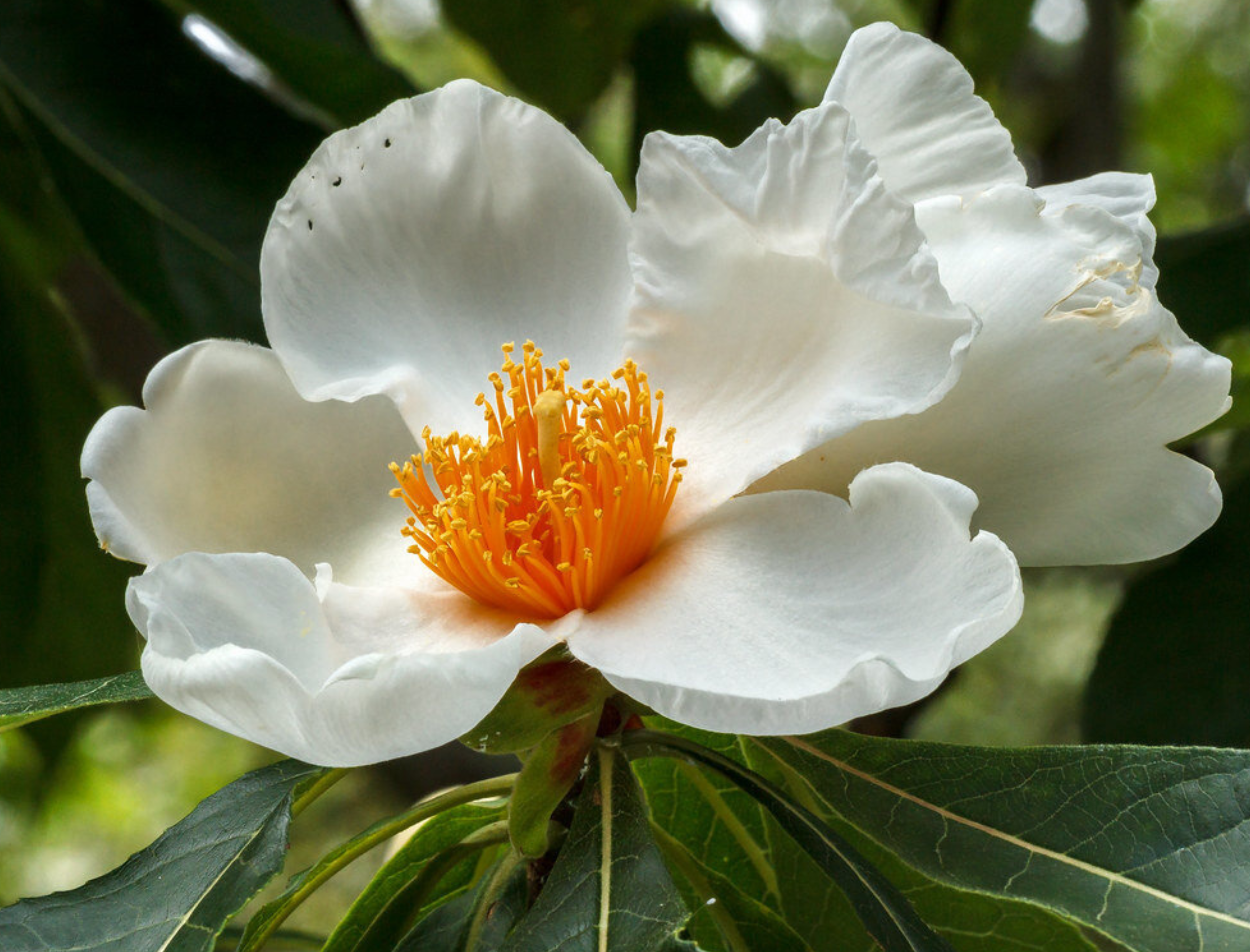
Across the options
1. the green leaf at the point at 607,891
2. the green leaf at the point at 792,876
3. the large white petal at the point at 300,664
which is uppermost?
the large white petal at the point at 300,664

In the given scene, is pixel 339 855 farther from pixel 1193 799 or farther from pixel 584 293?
pixel 1193 799

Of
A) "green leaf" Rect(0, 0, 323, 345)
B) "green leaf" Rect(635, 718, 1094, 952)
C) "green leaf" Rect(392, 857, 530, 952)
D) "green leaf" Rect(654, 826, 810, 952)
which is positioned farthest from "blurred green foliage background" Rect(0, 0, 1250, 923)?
"green leaf" Rect(392, 857, 530, 952)

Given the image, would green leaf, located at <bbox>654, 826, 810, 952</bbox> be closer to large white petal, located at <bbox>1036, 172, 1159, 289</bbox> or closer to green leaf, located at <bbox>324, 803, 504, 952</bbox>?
green leaf, located at <bbox>324, 803, 504, 952</bbox>

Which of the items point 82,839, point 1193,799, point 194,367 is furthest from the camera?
point 82,839

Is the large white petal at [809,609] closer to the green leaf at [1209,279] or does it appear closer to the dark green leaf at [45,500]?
the green leaf at [1209,279]

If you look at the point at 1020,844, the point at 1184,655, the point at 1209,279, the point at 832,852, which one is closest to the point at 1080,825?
the point at 1020,844

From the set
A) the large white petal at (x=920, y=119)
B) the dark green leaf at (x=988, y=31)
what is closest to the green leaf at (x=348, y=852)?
the large white petal at (x=920, y=119)

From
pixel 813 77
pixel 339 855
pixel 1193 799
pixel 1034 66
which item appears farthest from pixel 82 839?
pixel 1193 799
